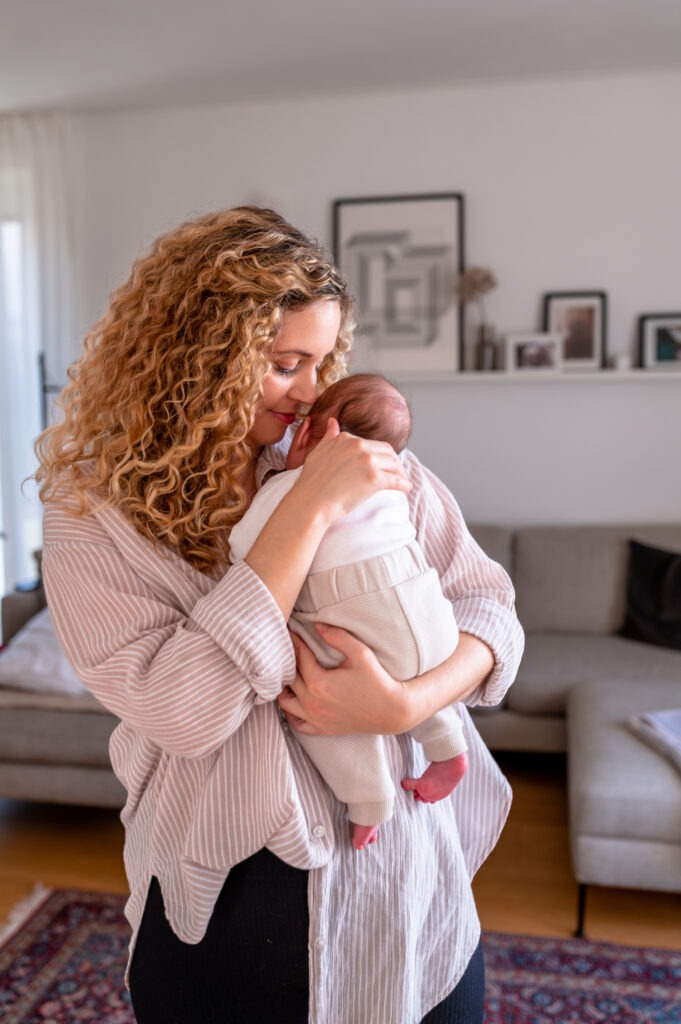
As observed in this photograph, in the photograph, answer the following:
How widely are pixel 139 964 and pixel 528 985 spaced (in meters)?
1.49

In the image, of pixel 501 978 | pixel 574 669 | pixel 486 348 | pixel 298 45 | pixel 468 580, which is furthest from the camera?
pixel 486 348

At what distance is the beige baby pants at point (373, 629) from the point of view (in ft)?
3.16

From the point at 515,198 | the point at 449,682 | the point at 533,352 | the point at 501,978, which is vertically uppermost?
the point at 515,198

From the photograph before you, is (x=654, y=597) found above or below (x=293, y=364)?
below

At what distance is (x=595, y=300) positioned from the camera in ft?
12.6

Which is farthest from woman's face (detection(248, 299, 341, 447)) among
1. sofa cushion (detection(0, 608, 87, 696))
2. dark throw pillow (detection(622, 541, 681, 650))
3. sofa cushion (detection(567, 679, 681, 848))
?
dark throw pillow (detection(622, 541, 681, 650))

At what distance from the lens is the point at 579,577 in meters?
3.64

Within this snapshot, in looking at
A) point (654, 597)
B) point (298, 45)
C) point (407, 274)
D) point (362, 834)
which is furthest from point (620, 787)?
point (298, 45)

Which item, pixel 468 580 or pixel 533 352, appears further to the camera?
pixel 533 352

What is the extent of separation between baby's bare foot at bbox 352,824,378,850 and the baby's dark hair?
0.46m

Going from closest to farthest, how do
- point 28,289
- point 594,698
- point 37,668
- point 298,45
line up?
point 594,698 → point 37,668 → point 298,45 → point 28,289

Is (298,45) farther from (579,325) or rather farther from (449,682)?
(449,682)

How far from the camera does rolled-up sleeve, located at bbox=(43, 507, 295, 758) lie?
2.84 feet

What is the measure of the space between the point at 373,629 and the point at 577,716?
1945 mm
